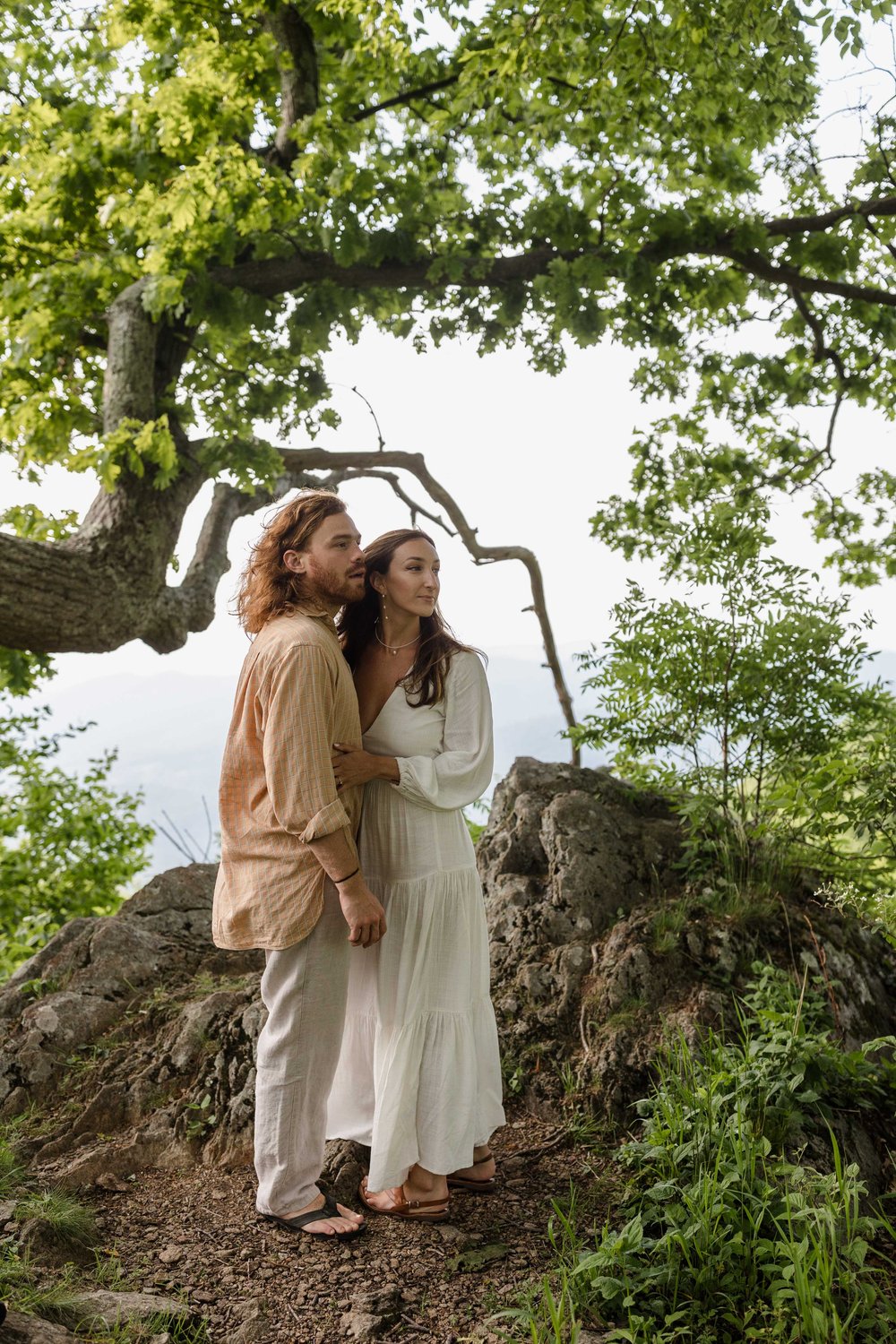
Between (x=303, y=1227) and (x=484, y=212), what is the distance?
603 centimetres

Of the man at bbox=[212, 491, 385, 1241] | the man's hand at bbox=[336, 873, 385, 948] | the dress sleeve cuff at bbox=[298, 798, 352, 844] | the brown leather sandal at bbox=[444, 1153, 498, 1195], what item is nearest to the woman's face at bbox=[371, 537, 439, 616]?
the man at bbox=[212, 491, 385, 1241]

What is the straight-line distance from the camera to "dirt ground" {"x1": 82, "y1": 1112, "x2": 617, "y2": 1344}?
281cm

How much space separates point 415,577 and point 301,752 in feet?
2.54

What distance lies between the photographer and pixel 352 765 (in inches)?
127

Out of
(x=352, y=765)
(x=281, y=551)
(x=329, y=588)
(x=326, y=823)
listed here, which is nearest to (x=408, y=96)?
(x=281, y=551)

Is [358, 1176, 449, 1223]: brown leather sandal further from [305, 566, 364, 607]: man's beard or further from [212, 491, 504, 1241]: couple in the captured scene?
[305, 566, 364, 607]: man's beard

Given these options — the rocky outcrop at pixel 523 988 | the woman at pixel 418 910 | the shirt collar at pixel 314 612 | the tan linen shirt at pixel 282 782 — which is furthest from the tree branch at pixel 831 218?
the tan linen shirt at pixel 282 782

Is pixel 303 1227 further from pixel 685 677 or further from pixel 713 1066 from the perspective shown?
pixel 685 677

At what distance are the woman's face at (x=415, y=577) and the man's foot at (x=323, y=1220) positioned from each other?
2.06 metres

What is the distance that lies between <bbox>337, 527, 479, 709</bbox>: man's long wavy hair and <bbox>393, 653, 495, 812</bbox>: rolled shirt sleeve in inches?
1.8

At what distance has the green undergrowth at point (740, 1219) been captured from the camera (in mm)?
2568

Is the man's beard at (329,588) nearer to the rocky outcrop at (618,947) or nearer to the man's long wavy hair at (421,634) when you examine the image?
the man's long wavy hair at (421,634)

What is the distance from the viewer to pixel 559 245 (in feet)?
20.5

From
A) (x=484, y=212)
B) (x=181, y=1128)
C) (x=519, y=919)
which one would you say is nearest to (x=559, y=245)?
(x=484, y=212)
